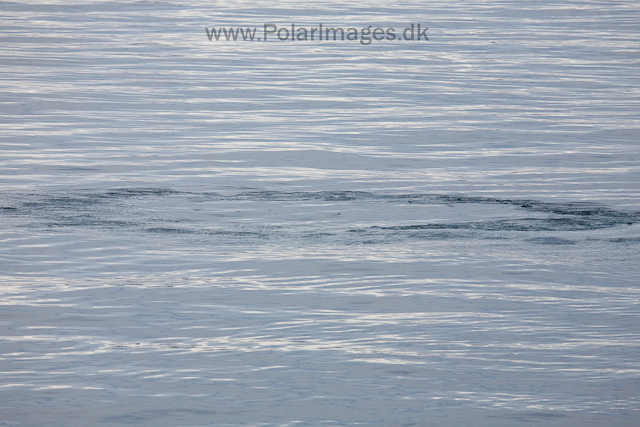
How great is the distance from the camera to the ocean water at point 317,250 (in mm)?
6957

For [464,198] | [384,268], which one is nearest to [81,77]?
[464,198]

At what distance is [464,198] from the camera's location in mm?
12164

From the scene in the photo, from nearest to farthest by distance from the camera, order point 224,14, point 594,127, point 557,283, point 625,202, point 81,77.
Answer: point 557,283
point 625,202
point 594,127
point 81,77
point 224,14

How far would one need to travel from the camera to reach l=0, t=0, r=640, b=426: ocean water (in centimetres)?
696

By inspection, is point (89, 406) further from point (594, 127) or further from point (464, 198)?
point (594, 127)

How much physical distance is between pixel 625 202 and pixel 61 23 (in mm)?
22417

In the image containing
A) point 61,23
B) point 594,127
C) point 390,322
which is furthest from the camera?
point 61,23

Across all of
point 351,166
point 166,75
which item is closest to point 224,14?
point 166,75

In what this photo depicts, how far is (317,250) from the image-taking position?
33.2 feet

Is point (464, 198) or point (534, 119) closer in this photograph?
point (464, 198)

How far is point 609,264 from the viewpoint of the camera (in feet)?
31.9

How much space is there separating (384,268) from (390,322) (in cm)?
135

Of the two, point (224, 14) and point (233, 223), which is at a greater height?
point (224, 14)

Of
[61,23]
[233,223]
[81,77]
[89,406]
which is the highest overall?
[61,23]
